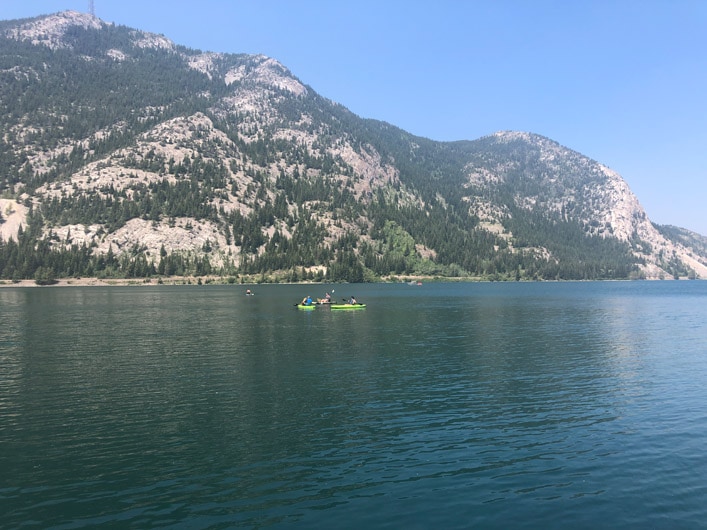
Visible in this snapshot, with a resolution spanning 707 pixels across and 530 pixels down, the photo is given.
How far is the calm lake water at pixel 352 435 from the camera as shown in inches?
883

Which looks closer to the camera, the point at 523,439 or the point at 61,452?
the point at 61,452

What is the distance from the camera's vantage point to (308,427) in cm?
3431

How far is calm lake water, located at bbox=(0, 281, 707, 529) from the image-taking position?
73.6 feet

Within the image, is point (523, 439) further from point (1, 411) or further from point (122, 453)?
point (1, 411)

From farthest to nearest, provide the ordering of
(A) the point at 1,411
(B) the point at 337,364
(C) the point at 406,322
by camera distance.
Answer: (C) the point at 406,322 → (B) the point at 337,364 → (A) the point at 1,411

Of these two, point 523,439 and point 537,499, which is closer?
point 537,499

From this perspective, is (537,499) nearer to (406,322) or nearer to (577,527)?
(577,527)

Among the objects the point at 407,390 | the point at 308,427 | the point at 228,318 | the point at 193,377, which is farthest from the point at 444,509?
the point at 228,318

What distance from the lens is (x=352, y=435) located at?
32531 mm

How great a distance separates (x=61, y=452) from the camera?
29.5m

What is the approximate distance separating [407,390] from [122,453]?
24918 mm

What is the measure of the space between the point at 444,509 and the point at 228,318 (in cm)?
9213

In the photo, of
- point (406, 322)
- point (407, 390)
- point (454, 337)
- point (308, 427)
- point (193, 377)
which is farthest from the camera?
point (406, 322)


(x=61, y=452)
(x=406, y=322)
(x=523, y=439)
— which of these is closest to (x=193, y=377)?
(x=61, y=452)
